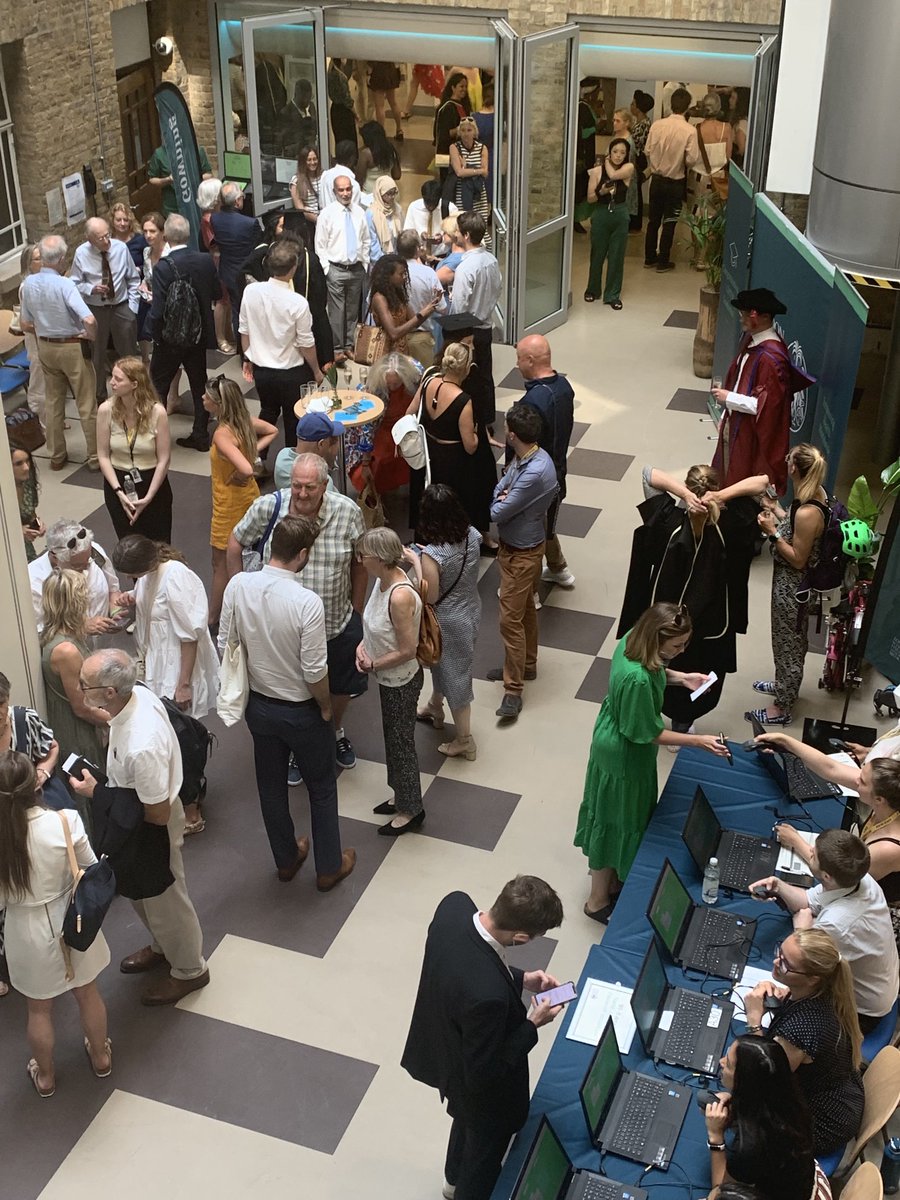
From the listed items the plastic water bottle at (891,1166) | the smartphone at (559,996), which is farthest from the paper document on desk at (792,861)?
the smartphone at (559,996)

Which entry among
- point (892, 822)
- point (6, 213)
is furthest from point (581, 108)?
point (892, 822)

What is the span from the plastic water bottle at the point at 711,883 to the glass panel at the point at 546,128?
7072 millimetres

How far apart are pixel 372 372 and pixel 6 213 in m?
4.79

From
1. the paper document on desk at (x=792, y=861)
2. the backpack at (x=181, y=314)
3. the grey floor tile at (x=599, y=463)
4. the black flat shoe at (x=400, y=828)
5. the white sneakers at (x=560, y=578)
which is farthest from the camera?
the grey floor tile at (x=599, y=463)

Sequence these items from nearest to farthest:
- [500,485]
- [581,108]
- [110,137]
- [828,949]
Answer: [828,949]
[500,485]
[110,137]
[581,108]

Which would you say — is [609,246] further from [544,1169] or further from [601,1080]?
[544,1169]

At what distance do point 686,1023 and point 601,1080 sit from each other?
0.48m

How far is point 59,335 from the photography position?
8.66 metres

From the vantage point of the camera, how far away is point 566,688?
687cm

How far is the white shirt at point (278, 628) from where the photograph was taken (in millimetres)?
4848

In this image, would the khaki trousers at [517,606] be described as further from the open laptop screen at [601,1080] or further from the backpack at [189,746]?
the open laptop screen at [601,1080]

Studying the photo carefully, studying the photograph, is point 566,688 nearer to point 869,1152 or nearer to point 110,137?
point 869,1152

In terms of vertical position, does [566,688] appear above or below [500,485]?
below

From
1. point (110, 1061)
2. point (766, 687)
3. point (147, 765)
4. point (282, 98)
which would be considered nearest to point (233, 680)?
point (147, 765)
